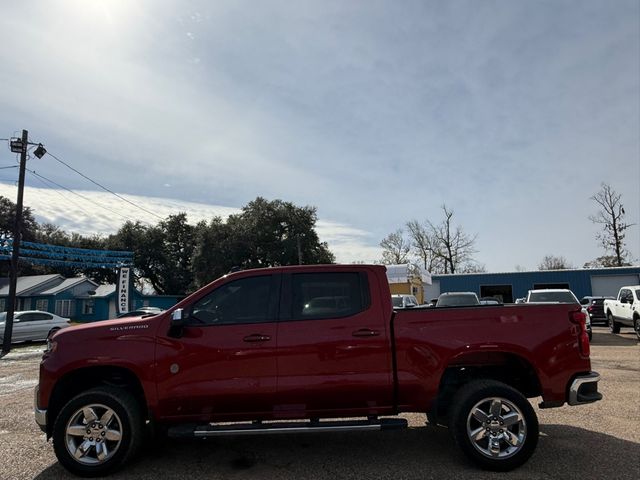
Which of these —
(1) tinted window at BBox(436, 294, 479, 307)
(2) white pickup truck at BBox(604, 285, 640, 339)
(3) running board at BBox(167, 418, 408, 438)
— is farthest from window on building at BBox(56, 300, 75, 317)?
(3) running board at BBox(167, 418, 408, 438)

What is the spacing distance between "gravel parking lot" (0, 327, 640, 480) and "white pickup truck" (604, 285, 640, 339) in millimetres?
10539

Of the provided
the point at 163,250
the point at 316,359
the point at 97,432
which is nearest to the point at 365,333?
the point at 316,359

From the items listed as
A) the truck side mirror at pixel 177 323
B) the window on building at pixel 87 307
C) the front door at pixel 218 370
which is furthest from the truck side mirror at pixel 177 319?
the window on building at pixel 87 307

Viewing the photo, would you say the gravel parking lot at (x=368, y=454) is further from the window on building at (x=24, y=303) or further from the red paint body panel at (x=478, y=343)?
the window on building at (x=24, y=303)

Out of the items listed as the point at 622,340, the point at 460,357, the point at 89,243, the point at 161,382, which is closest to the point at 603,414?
the point at 460,357

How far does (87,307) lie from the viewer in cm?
4378

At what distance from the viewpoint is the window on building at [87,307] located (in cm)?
4338

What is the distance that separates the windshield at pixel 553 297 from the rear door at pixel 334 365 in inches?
497

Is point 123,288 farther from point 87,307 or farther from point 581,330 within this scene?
point 581,330

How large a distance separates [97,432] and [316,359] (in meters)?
2.21

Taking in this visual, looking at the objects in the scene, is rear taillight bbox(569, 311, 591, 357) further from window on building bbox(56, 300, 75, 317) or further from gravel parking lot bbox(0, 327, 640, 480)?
window on building bbox(56, 300, 75, 317)

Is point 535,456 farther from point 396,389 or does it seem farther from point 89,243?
point 89,243

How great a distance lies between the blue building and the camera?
3972 centimetres

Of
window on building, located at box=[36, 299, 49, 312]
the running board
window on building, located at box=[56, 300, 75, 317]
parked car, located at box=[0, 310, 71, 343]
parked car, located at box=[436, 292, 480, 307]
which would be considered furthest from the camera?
window on building, located at box=[56, 300, 75, 317]
